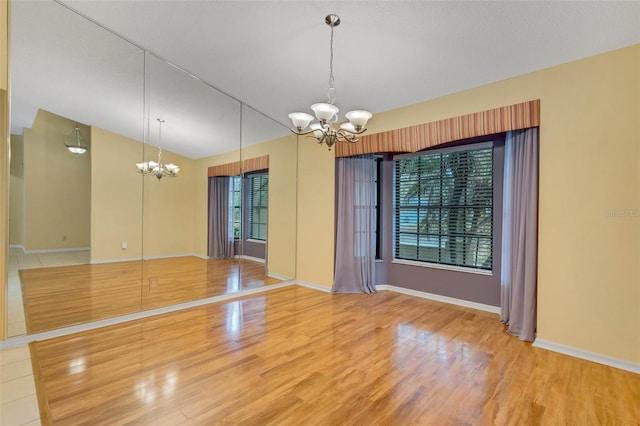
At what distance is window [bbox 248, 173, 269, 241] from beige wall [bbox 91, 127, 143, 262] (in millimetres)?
1643

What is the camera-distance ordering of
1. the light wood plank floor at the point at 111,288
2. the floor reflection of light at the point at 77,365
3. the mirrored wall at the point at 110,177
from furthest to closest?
the light wood plank floor at the point at 111,288 < the mirrored wall at the point at 110,177 < the floor reflection of light at the point at 77,365

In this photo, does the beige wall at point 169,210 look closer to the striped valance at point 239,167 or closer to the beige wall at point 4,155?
the striped valance at point 239,167

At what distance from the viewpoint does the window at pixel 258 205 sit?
4566mm

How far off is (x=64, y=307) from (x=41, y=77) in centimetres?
242

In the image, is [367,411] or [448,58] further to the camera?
[448,58]

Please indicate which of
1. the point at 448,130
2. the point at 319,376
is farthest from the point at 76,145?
the point at 448,130

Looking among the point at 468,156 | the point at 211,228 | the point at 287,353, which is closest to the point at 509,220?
the point at 468,156

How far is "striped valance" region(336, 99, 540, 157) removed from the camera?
9.52ft

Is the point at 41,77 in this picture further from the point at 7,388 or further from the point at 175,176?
the point at 7,388

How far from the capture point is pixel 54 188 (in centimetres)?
286

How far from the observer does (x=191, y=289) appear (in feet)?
12.6

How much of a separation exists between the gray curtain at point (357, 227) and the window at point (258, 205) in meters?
1.37

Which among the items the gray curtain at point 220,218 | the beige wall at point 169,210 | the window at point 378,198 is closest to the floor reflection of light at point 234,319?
the gray curtain at point 220,218

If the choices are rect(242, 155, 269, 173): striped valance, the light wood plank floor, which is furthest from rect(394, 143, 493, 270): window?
the light wood plank floor
